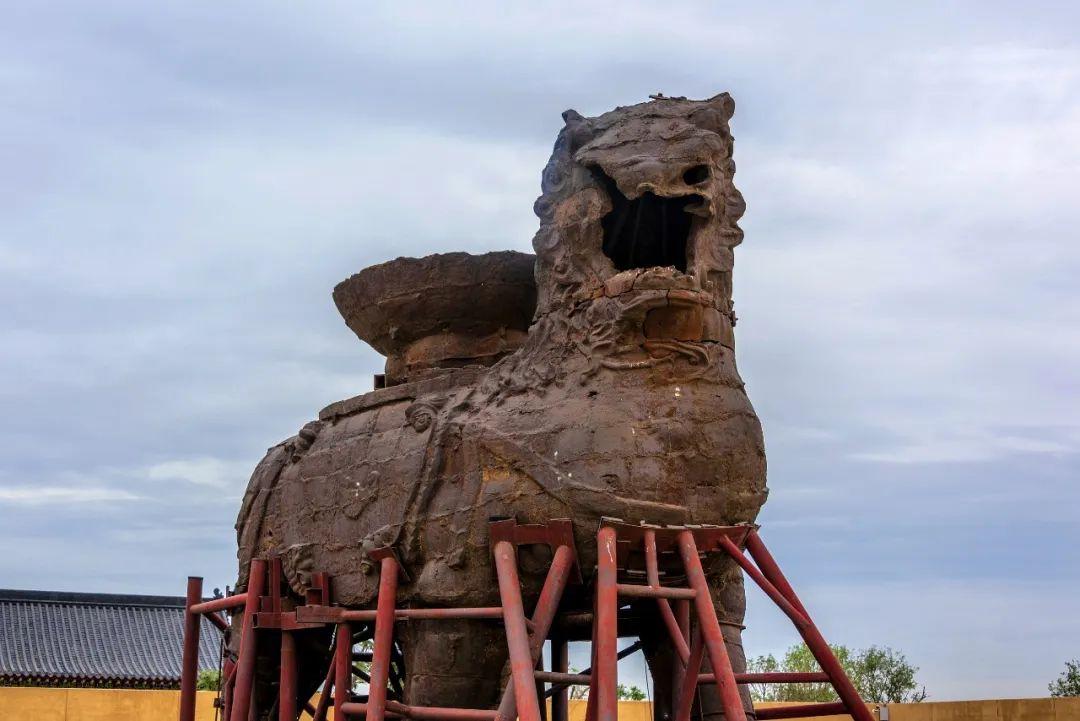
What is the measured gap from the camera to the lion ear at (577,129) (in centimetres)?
1284

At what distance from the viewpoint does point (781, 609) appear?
11938 millimetres

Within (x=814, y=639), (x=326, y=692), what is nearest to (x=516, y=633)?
(x=814, y=639)

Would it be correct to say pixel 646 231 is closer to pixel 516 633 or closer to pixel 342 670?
pixel 516 633

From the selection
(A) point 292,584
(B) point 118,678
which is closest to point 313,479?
(A) point 292,584

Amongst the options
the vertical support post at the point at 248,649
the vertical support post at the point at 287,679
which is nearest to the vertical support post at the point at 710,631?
the vertical support post at the point at 287,679

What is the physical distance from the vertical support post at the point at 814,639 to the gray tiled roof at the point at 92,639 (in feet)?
68.3

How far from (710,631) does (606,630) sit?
0.82 m

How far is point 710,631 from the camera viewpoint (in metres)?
10.8

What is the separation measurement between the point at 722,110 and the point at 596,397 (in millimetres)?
2837

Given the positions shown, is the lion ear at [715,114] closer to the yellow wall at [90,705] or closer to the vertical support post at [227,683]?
the vertical support post at [227,683]

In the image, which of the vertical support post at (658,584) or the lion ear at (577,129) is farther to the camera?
the lion ear at (577,129)

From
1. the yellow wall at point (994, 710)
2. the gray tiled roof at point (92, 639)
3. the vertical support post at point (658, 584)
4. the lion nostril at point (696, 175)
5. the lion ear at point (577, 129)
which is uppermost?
the lion ear at point (577, 129)

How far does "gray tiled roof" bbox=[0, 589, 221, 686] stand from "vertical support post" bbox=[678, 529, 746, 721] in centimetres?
2129

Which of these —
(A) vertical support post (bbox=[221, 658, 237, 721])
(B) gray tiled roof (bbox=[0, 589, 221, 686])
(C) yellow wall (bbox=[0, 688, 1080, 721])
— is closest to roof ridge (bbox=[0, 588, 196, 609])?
(B) gray tiled roof (bbox=[0, 589, 221, 686])
